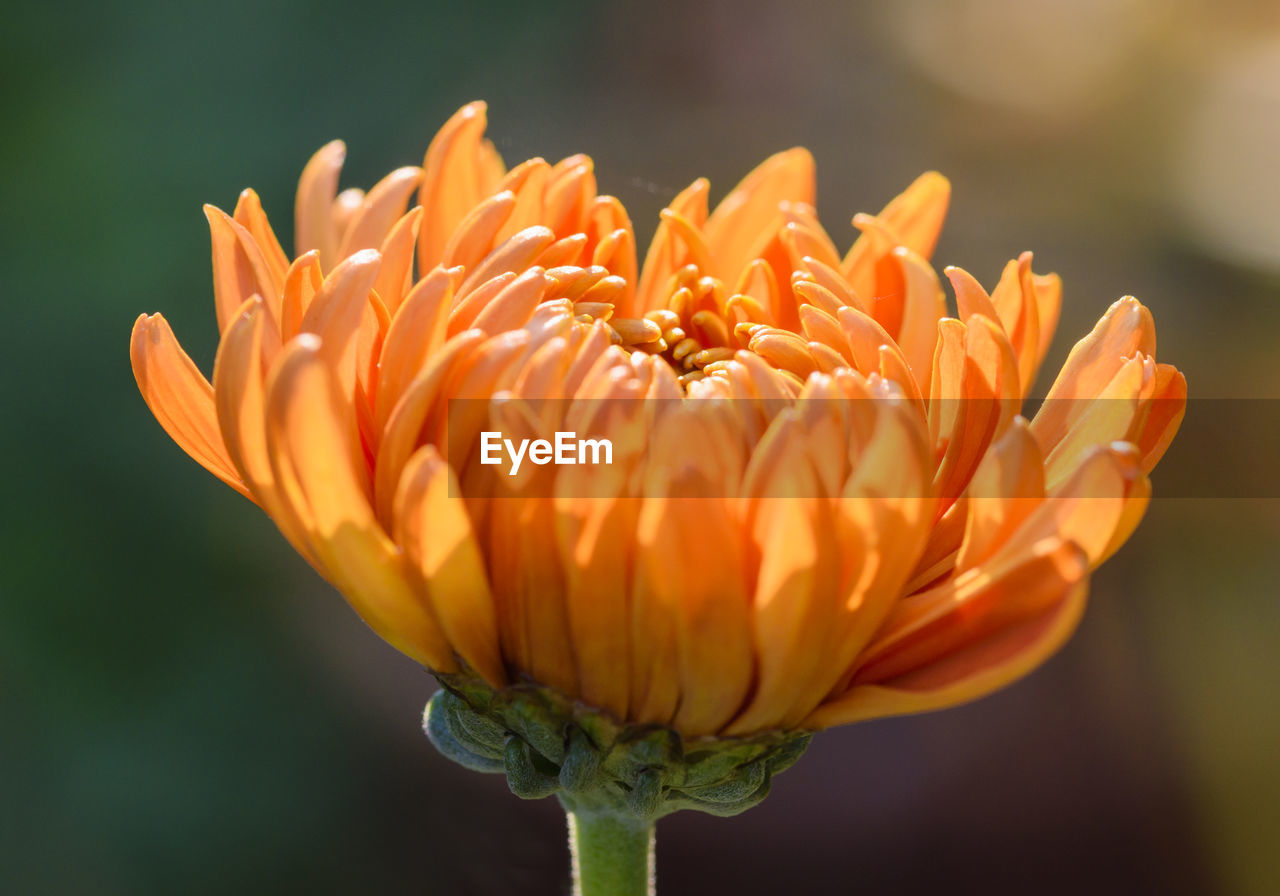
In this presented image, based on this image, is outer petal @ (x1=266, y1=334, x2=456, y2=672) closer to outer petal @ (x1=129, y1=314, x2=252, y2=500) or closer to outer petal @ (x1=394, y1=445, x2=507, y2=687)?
outer petal @ (x1=394, y1=445, x2=507, y2=687)

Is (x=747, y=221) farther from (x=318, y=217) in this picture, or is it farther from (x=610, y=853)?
(x=610, y=853)

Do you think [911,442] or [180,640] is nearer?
[911,442]

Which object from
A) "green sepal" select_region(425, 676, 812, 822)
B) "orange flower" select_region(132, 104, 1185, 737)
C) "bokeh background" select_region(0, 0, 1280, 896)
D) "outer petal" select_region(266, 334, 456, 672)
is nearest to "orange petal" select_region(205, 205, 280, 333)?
"orange flower" select_region(132, 104, 1185, 737)

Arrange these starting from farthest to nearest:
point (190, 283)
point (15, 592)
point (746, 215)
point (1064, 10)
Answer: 1. point (1064, 10)
2. point (190, 283)
3. point (15, 592)
4. point (746, 215)

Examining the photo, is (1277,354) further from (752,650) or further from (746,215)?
(752,650)

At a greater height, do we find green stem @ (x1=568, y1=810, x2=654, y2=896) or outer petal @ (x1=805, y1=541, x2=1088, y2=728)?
outer petal @ (x1=805, y1=541, x2=1088, y2=728)

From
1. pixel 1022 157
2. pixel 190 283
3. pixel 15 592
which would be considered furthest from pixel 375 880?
pixel 1022 157

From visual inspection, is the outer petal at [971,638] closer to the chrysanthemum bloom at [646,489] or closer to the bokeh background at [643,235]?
the chrysanthemum bloom at [646,489]
